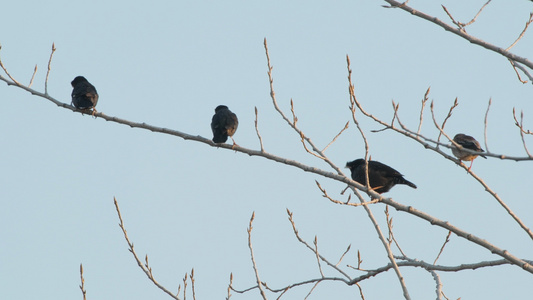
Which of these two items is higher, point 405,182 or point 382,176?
point 405,182

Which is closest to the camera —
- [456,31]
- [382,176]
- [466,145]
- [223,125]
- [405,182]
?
[456,31]

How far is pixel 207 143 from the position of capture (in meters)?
6.38

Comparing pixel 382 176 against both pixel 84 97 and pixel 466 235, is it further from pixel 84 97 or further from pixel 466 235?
pixel 466 235

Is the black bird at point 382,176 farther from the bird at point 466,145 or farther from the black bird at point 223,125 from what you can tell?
the black bird at point 223,125

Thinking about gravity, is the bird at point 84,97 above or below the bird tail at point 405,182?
above

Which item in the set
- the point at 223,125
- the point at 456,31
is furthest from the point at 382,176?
the point at 456,31

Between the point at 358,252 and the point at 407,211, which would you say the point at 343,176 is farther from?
the point at 358,252

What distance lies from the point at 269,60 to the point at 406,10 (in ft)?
3.81

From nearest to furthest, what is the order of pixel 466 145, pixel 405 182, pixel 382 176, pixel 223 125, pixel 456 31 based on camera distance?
pixel 456 31 < pixel 466 145 < pixel 223 125 < pixel 382 176 < pixel 405 182

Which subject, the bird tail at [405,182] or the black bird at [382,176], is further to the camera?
the bird tail at [405,182]

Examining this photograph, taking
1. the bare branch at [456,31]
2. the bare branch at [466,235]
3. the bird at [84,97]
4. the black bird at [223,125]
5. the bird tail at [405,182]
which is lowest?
the bare branch at [466,235]

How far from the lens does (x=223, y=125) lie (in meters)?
10.0

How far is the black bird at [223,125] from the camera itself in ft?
32.2

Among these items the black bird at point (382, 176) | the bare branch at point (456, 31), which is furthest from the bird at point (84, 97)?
the bare branch at point (456, 31)
